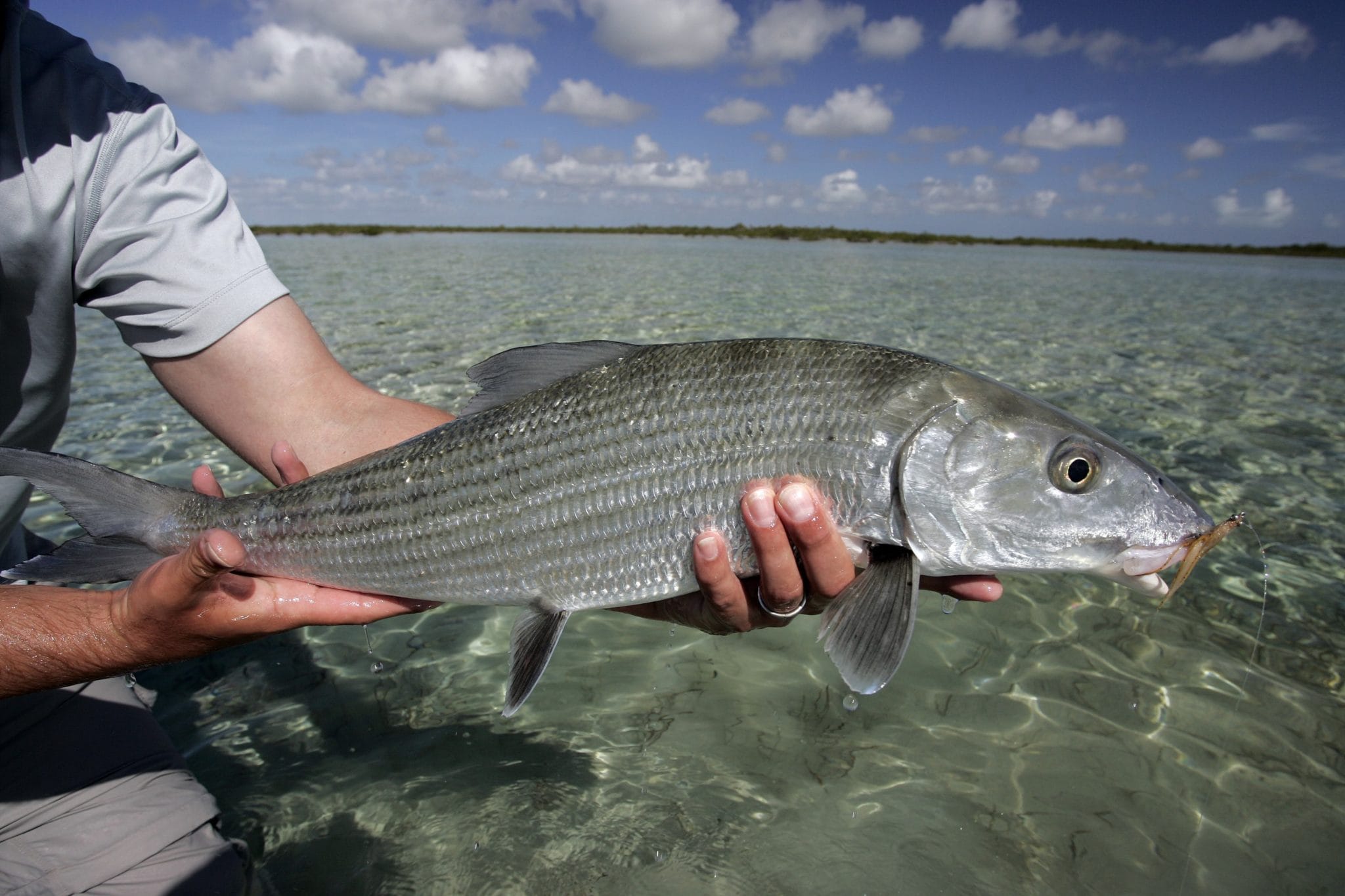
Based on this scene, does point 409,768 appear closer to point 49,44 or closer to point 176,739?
point 176,739

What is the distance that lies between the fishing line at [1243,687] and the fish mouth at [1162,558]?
1.62 meters

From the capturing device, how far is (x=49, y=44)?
9.55 ft

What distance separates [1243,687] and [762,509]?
376 cm

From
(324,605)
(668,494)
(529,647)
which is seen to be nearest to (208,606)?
(324,605)

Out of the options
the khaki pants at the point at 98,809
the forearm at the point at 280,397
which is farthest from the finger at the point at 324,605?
the khaki pants at the point at 98,809

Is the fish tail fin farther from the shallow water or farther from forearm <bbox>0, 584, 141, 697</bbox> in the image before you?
the shallow water

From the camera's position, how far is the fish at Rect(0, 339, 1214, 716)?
95.4 inches

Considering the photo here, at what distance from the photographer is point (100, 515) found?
2.69 m

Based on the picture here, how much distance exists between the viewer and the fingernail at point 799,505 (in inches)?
95.0

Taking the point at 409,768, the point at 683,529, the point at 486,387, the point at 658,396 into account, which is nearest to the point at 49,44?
the point at 486,387

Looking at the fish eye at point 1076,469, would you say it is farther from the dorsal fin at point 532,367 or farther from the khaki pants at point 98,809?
the khaki pants at point 98,809

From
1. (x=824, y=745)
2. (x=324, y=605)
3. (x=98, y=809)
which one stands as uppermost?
(x=324, y=605)

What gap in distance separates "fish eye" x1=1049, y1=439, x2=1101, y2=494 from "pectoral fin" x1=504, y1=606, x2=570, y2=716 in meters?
1.75

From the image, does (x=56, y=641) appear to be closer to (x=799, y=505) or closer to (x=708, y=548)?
(x=708, y=548)
